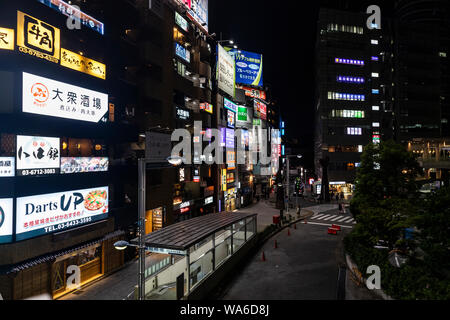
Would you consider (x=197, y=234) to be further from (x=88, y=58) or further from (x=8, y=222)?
(x=88, y=58)

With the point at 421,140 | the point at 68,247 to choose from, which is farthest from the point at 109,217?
the point at 421,140

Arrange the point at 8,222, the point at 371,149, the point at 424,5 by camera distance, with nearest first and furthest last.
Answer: the point at 8,222 < the point at 371,149 < the point at 424,5

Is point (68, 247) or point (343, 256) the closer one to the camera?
point (68, 247)

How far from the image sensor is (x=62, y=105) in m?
15.2

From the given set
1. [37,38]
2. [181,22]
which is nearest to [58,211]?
[37,38]

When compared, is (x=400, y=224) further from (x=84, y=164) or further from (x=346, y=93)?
(x=346, y=93)

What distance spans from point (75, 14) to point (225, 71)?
87.0 feet

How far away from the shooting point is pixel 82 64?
1680 centimetres

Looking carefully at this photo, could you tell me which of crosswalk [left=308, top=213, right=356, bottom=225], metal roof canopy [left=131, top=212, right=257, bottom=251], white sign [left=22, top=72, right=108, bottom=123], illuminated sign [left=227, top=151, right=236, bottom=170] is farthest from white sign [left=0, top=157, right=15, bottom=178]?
crosswalk [left=308, top=213, right=356, bottom=225]

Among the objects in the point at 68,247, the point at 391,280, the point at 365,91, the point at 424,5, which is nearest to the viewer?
the point at 391,280

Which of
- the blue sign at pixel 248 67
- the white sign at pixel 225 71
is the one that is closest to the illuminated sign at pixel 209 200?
the white sign at pixel 225 71

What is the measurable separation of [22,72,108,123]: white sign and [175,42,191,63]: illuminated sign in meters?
13.5

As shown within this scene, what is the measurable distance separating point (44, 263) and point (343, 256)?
21.8 m

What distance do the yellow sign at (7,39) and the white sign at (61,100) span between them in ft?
4.44
